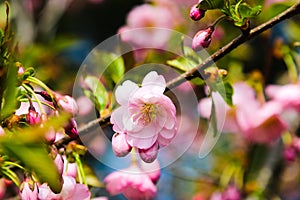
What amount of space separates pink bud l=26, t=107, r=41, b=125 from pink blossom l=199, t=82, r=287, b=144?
4.06 ft

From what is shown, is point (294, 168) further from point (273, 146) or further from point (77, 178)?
point (77, 178)

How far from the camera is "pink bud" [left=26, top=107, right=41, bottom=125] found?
105cm

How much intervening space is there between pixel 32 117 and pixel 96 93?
0.51 meters

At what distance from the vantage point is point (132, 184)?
1.61m

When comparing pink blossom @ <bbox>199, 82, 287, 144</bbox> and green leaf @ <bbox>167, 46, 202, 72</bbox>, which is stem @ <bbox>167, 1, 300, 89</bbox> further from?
pink blossom @ <bbox>199, 82, 287, 144</bbox>

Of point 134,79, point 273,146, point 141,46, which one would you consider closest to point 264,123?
point 273,146

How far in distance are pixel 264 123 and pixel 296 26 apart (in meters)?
0.42

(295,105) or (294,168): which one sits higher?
(295,105)

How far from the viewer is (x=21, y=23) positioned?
120 inches

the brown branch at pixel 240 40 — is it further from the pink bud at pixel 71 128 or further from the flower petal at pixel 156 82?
the pink bud at pixel 71 128

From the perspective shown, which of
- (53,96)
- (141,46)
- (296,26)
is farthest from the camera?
(296,26)

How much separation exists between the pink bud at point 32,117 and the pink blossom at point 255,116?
48.8 inches

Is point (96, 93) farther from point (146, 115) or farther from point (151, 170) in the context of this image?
point (146, 115)

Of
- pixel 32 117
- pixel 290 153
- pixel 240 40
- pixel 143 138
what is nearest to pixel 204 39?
pixel 240 40
